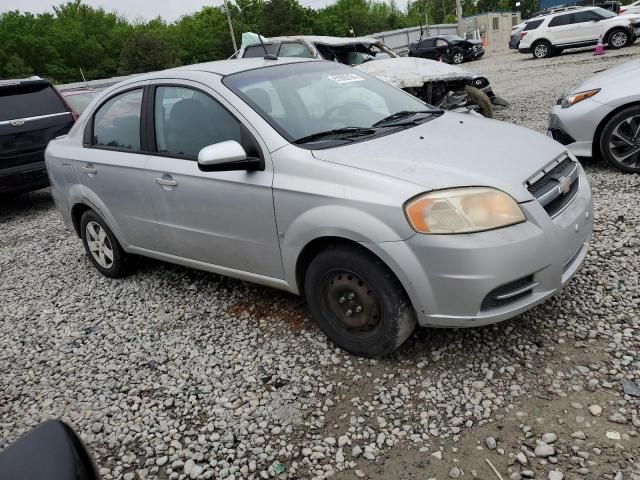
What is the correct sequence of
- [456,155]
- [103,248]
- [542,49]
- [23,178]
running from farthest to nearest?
[542,49]
[23,178]
[103,248]
[456,155]

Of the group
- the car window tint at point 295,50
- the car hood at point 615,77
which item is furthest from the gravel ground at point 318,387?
the car window tint at point 295,50

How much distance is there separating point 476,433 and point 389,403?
0.45 metres

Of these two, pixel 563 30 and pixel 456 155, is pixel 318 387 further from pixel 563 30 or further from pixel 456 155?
pixel 563 30

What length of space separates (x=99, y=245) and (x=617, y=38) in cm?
2176

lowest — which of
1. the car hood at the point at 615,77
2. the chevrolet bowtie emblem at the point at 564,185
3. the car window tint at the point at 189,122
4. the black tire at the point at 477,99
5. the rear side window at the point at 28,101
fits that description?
the black tire at the point at 477,99

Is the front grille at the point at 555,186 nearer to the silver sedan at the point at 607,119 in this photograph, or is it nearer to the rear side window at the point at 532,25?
the silver sedan at the point at 607,119

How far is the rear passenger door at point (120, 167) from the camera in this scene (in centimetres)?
387

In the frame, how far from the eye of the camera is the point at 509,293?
8.48 ft

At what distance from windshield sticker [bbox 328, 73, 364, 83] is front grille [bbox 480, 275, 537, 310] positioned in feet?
6.49

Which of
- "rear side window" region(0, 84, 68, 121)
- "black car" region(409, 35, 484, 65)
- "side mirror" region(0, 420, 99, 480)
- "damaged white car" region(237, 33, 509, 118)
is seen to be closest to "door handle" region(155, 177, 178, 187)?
"side mirror" region(0, 420, 99, 480)

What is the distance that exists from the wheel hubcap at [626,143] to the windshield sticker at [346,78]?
288 centimetres

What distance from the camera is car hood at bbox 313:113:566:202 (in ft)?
8.61

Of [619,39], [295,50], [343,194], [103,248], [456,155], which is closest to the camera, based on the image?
[343,194]

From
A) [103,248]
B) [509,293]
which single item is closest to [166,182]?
[103,248]
